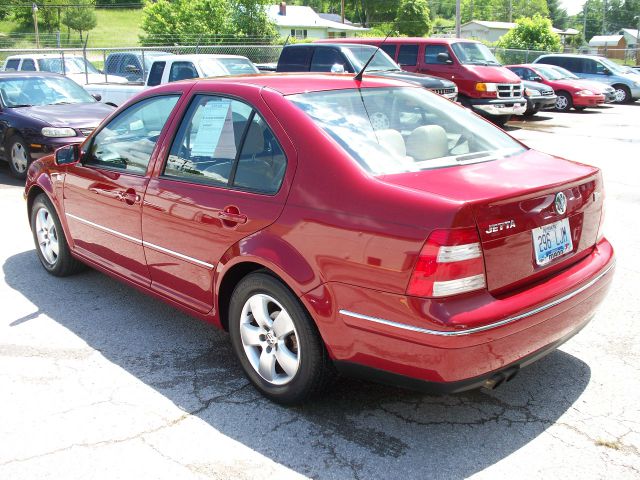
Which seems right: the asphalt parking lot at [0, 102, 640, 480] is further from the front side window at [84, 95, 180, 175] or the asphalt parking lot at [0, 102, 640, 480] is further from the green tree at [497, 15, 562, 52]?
the green tree at [497, 15, 562, 52]

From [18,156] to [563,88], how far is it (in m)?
17.6

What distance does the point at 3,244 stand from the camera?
6.76m

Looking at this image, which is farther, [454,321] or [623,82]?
[623,82]

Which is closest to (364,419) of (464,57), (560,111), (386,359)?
(386,359)

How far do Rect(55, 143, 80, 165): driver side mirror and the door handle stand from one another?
6.31 ft

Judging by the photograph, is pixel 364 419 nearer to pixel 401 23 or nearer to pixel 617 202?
pixel 617 202

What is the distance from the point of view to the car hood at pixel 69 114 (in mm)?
9859

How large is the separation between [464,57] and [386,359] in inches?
579

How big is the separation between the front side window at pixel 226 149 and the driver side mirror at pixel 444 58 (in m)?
13.0

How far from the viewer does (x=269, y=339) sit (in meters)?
3.54

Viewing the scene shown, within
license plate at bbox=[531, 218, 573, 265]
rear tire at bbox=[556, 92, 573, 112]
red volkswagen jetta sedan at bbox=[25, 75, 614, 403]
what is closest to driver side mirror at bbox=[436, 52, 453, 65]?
rear tire at bbox=[556, 92, 573, 112]

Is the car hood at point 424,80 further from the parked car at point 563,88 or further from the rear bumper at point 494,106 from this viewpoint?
the parked car at point 563,88

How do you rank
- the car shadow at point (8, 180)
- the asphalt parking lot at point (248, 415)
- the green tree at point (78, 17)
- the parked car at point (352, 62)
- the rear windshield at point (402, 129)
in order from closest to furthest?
the asphalt parking lot at point (248, 415) → the rear windshield at point (402, 129) → the car shadow at point (8, 180) → the parked car at point (352, 62) → the green tree at point (78, 17)

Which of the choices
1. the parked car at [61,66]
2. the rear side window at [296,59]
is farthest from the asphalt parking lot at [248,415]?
the parked car at [61,66]
